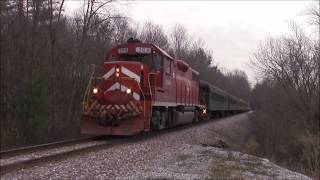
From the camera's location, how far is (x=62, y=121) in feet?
70.6

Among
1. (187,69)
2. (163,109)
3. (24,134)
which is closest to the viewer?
(24,134)

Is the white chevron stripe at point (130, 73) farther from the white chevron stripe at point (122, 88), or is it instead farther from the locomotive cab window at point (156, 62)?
the locomotive cab window at point (156, 62)

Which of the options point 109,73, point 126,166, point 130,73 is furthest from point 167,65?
point 126,166

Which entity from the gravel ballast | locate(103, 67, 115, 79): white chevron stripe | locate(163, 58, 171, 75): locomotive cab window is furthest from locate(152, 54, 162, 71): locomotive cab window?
the gravel ballast

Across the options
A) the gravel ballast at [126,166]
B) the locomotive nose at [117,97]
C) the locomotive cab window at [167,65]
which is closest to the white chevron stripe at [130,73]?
the locomotive nose at [117,97]

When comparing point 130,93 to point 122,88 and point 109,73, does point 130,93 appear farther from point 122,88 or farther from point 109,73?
point 109,73

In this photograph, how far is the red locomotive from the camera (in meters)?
17.2

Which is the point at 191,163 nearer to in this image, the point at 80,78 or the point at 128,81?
the point at 128,81

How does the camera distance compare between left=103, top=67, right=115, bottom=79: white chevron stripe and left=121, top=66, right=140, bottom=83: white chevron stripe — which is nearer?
left=121, top=66, right=140, bottom=83: white chevron stripe

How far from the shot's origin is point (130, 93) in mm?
17547

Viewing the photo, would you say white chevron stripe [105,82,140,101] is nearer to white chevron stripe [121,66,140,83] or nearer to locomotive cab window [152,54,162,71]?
white chevron stripe [121,66,140,83]

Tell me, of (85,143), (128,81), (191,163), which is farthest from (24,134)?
(191,163)

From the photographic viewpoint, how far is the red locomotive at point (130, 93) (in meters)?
17.2

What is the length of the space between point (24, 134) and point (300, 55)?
30.2 m
